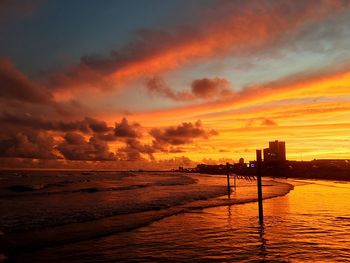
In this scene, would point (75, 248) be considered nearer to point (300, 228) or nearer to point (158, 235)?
point (158, 235)

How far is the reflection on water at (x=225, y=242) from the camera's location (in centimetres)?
1326

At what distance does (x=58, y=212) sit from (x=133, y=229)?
1156 centimetres

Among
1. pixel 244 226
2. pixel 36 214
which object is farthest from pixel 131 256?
pixel 36 214

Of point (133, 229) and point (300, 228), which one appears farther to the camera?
point (133, 229)

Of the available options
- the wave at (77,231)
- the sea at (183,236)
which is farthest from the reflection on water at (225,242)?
the wave at (77,231)

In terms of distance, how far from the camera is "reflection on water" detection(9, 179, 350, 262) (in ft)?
43.5

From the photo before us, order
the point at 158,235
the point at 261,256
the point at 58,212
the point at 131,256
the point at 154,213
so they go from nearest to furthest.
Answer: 1. the point at 261,256
2. the point at 131,256
3. the point at 158,235
4. the point at 154,213
5. the point at 58,212

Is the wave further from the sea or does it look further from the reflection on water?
the reflection on water

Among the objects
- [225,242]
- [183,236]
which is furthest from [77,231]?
[225,242]

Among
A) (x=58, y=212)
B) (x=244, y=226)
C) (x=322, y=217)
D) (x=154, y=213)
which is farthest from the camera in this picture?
(x=58, y=212)

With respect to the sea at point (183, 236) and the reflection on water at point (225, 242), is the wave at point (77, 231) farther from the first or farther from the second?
the reflection on water at point (225, 242)

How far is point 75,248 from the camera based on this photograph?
15.5 meters

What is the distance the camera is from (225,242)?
1556 centimetres

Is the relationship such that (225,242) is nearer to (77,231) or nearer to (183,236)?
(183,236)
